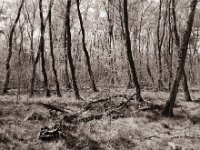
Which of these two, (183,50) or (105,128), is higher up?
(183,50)

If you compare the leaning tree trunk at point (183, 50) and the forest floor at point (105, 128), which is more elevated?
the leaning tree trunk at point (183, 50)

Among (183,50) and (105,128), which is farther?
(183,50)

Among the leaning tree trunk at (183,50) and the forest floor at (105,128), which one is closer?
the forest floor at (105,128)

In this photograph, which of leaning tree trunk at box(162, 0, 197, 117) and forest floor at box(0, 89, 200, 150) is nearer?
forest floor at box(0, 89, 200, 150)

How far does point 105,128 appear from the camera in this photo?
9.99 m

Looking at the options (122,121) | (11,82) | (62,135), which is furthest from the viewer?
(11,82)

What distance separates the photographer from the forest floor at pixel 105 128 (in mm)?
8445

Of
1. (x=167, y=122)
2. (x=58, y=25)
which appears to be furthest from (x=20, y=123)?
(x=58, y=25)

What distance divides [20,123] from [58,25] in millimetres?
25370

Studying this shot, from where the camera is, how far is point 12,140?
825 centimetres

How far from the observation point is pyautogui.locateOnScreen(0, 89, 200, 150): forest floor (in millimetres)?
8445

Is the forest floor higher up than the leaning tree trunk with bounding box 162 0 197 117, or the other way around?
the leaning tree trunk with bounding box 162 0 197 117

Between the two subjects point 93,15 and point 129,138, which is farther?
point 93,15

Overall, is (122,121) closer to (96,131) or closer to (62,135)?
(96,131)
